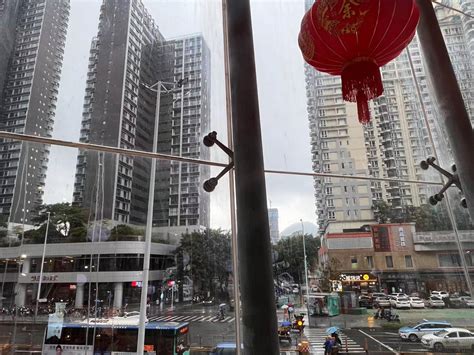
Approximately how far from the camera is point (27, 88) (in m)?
1.71

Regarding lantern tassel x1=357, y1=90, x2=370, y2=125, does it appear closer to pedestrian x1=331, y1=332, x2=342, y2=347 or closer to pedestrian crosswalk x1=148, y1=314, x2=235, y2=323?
pedestrian crosswalk x1=148, y1=314, x2=235, y2=323

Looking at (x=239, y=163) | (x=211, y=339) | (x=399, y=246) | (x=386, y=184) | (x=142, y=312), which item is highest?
(x=386, y=184)

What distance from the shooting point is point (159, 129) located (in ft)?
6.91

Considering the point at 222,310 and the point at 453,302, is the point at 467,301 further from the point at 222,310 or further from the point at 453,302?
the point at 222,310

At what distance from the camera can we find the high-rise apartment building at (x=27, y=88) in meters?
1.55

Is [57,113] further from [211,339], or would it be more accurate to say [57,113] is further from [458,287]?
[458,287]

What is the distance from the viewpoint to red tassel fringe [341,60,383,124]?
3.61 ft

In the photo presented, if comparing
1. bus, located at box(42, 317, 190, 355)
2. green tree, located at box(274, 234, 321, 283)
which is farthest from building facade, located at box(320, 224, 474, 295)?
bus, located at box(42, 317, 190, 355)

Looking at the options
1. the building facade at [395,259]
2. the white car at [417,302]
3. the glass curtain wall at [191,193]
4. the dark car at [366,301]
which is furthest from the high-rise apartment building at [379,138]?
the white car at [417,302]

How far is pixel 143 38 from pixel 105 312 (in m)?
1.88

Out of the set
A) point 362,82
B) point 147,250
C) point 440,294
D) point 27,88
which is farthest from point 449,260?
point 27,88

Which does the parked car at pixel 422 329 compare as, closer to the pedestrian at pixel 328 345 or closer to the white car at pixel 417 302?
the white car at pixel 417 302

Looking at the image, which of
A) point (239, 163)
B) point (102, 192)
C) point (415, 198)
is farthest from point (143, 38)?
point (415, 198)

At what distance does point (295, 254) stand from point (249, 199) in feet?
4.12
